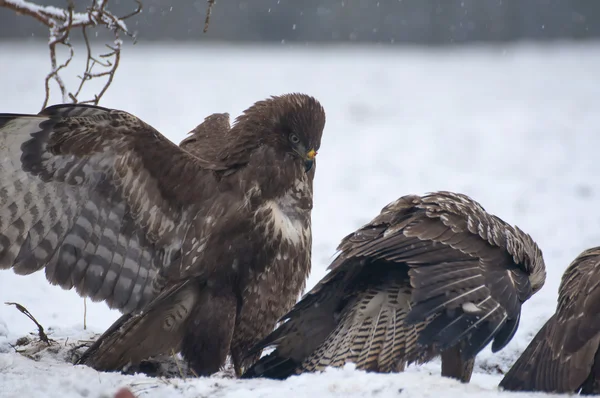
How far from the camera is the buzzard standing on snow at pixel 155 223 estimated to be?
4379mm

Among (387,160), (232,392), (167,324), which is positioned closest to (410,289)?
(232,392)

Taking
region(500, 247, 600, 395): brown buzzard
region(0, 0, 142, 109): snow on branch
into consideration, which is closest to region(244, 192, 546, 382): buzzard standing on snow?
region(500, 247, 600, 395): brown buzzard

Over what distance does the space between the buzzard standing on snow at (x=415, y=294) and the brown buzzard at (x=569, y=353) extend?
234 mm

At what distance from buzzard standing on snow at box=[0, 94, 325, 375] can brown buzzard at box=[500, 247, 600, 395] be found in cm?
155

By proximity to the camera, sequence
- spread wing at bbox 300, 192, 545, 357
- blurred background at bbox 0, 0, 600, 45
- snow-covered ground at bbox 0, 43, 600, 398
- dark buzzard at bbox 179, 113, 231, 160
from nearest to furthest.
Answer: spread wing at bbox 300, 192, 545, 357
snow-covered ground at bbox 0, 43, 600, 398
dark buzzard at bbox 179, 113, 231, 160
blurred background at bbox 0, 0, 600, 45

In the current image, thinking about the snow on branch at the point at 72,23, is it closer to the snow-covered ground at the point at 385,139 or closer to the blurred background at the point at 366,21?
the snow-covered ground at the point at 385,139

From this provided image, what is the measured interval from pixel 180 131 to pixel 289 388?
927cm

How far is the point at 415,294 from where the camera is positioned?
3.53 metres

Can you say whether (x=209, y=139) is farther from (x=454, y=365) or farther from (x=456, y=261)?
(x=454, y=365)

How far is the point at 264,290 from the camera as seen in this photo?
454 cm

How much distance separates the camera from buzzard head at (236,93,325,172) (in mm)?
4598

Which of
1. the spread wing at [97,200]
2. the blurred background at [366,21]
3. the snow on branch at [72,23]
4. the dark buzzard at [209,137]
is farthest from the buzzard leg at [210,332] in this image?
the blurred background at [366,21]

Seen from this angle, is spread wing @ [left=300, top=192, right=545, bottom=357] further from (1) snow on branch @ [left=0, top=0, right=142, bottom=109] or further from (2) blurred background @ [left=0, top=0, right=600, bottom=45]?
(2) blurred background @ [left=0, top=0, right=600, bottom=45]

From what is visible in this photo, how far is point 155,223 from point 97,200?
365 mm
